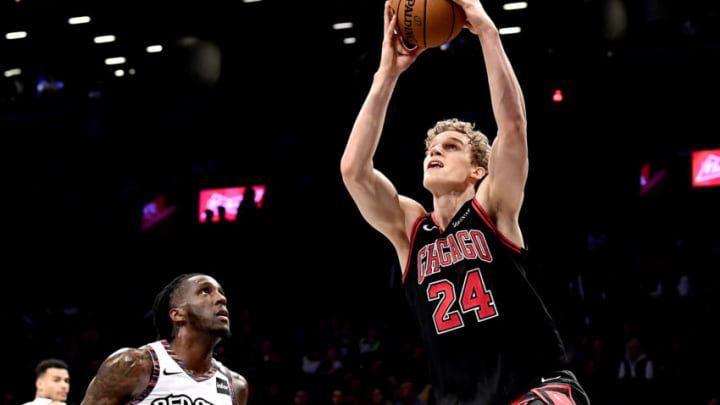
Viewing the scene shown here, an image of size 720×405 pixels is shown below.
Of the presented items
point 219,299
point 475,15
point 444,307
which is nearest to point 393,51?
point 475,15

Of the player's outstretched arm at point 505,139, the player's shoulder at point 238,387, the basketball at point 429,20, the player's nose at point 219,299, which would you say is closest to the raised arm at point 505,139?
the player's outstretched arm at point 505,139

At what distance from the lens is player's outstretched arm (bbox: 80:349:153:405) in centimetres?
378

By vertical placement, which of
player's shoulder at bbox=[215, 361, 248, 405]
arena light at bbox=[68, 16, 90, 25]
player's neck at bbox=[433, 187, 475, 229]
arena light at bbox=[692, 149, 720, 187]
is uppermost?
arena light at bbox=[68, 16, 90, 25]

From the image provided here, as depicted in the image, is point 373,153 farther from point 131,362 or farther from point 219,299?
point 131,362

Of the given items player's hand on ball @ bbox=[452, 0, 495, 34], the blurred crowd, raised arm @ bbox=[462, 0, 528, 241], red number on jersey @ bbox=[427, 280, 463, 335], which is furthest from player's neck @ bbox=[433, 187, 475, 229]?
the blurred crowd

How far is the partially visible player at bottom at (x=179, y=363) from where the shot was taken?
3.85 m

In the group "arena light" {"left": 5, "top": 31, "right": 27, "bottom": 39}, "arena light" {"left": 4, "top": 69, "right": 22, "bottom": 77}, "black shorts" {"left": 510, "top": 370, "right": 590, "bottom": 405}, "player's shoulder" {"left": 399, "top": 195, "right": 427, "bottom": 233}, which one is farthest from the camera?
"arena light" {"left": 4, "top": 69, "right": 22, "bottom": 77}

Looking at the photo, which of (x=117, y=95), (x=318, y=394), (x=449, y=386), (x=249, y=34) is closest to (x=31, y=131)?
(x=117, y=95)

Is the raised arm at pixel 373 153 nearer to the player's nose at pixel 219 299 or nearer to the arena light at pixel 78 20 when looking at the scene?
the player's nose at pixel 219 299

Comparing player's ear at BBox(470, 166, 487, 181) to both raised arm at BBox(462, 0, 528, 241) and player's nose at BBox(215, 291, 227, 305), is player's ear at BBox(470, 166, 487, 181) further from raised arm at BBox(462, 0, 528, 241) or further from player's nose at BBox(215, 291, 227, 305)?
player's nose at BBox(215, 291, 227, 305)

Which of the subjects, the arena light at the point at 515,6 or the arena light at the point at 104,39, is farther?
the arena light at the point at 104,39

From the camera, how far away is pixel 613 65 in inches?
512

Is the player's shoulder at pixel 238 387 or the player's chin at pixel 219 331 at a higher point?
the player's chin at pixel 219 331

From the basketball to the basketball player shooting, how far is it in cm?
6
